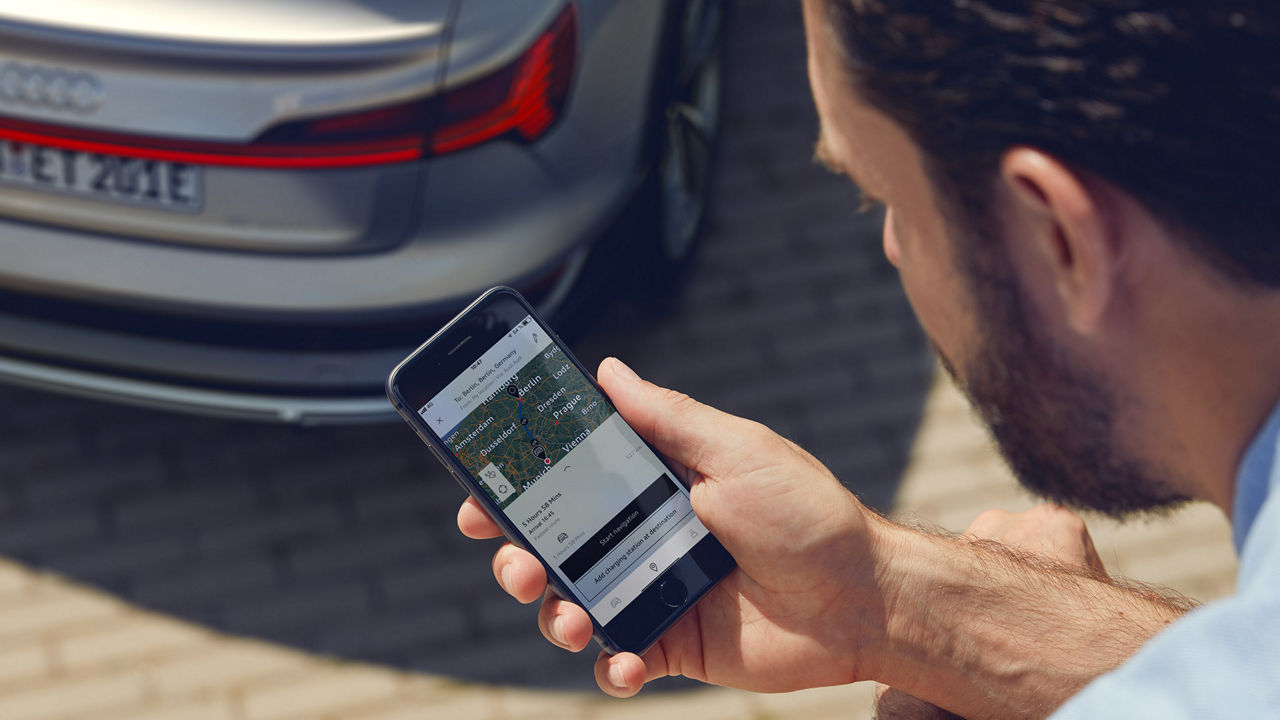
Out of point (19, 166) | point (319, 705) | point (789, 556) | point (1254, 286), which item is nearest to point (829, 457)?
point (789, 556)

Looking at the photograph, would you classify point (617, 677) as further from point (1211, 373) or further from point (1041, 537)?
point (1211, 373)

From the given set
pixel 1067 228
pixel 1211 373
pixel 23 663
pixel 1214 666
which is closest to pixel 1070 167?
pixel 1067 228

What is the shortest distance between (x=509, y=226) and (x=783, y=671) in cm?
108

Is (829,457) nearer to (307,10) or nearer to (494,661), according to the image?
(494,661)

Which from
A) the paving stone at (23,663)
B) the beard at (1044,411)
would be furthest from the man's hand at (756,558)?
the paving stone at (23,663)

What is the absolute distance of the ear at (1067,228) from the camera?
1.08 m

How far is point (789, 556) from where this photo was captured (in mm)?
1704

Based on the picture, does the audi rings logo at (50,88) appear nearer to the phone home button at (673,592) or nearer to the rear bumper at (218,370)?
the rear bumper at (218,370)

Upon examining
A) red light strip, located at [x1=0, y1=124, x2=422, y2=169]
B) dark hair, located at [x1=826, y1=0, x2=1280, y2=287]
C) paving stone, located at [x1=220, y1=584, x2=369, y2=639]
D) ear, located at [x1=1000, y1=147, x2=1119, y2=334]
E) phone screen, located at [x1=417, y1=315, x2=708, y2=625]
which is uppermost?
dark hair, located at [x1=826, y1=0, x2=1280, y2=287]

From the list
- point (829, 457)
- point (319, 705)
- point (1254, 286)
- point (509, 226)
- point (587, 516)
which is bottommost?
point (319, 705)

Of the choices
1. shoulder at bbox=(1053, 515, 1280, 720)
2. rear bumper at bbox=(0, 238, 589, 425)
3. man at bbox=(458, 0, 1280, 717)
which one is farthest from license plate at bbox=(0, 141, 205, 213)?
shoulder at bbox=(1053, 515, 1280, 720)

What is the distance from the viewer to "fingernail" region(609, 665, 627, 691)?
1.72m

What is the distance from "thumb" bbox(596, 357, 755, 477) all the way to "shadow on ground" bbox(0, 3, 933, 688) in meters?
1.09

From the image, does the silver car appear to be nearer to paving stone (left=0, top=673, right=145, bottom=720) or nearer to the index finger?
the index finger
